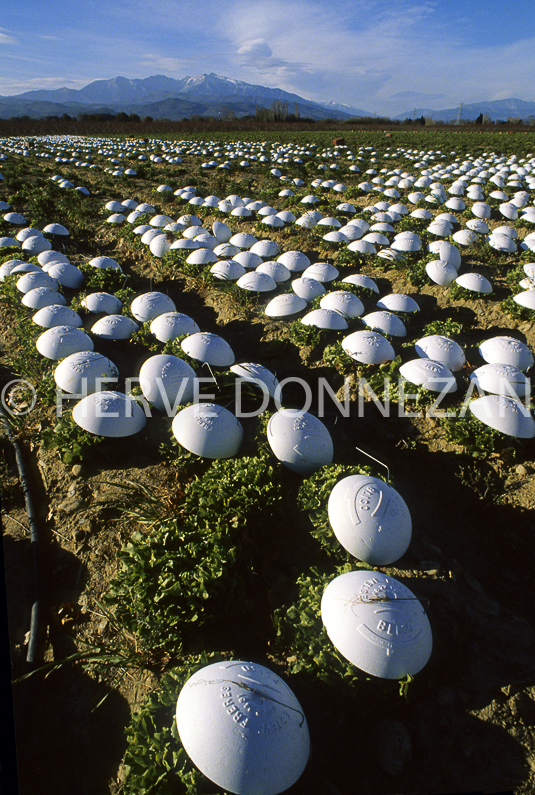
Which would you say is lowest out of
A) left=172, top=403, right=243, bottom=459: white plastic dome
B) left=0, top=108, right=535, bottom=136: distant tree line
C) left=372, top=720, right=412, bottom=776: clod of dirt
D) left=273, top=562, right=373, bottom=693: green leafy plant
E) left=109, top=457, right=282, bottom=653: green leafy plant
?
left=372, top=720, right=412, bottom=776: clod of dirt

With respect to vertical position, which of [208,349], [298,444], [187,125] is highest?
[187,125]

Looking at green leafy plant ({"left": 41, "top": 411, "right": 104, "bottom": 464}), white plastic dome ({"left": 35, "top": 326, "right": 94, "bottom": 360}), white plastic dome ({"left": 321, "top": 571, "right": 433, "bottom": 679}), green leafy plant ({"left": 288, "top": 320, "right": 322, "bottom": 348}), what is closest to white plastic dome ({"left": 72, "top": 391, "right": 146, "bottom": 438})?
green leafy plant ({"left": 41, "top": 411, "right": 104, "bottom": 464})

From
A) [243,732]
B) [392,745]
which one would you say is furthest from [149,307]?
[392,745]

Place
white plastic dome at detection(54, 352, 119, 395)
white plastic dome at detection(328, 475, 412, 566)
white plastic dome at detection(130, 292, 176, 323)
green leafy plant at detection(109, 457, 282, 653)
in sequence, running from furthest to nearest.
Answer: white plastic dome at detection(130, 292, 176, 323), white plastic dome at detection(54, 352, 119, 395), white plastic dome at detection(328, 475, 412, 566), green leafy plant at detection(109, 457, 282, 653)

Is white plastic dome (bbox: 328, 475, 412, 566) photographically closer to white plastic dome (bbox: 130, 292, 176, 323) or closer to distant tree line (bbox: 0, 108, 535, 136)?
white plastic dome (bbox: 130, 292, 176, 323)

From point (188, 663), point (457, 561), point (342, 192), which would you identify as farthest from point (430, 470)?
point (342, 192)

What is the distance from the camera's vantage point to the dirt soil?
9.55 ft

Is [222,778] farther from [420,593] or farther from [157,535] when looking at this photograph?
[420,593]

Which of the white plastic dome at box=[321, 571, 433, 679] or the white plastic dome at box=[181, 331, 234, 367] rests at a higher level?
the white plastic dome at box=[181, 331, 234, 367]

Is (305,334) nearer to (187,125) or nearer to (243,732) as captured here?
(243,732)

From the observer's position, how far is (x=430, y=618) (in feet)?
11.8

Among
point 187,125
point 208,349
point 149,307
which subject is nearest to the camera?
point 208,349

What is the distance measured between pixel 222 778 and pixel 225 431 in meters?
3.06

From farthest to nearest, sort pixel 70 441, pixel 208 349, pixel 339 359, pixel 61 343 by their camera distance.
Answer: pixel 339 359, pixel 61 343, pixel 208 349, pixel 70 441
